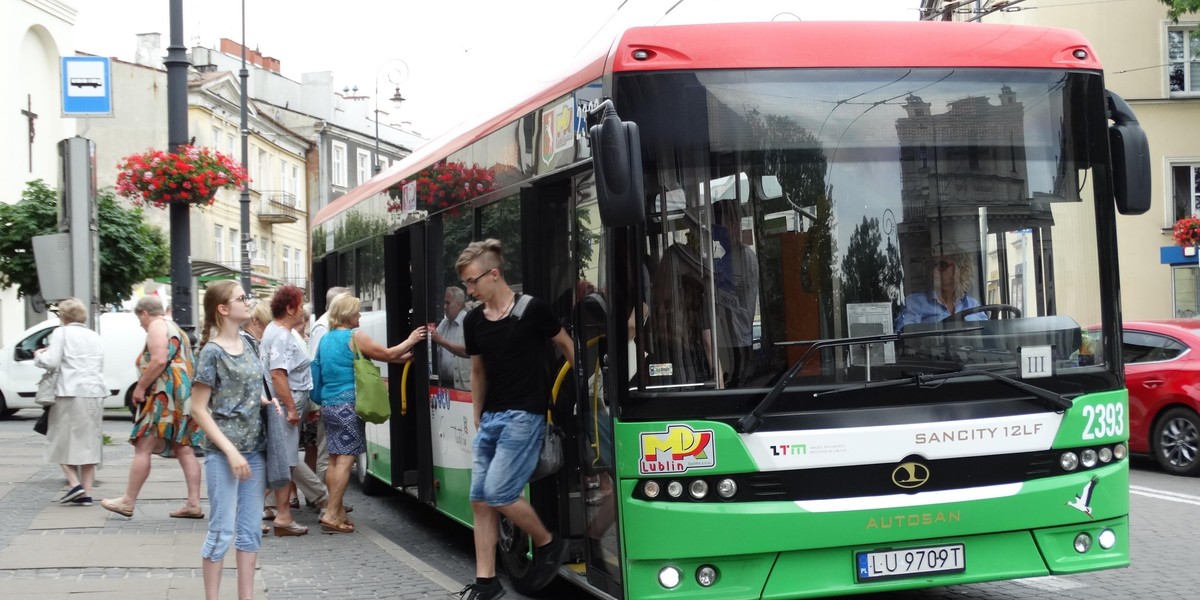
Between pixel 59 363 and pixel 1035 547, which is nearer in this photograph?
pixel 1035 547

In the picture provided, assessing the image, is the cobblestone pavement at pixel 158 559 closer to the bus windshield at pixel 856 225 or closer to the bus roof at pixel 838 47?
the bus windshield at pixel 856 225

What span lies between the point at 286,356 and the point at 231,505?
3.80 m

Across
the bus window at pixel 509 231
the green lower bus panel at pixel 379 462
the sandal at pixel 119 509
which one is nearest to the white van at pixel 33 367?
the green lower bus panel at pixel 379 462

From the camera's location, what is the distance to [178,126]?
1424 centimetres

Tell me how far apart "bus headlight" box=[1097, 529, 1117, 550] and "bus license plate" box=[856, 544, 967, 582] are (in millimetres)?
737

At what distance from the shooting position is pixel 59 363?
11.9 m

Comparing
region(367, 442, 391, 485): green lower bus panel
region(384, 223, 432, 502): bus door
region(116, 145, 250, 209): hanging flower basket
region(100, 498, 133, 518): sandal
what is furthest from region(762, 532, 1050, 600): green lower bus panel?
region(116, 145, 250, 209): hanging flower basket

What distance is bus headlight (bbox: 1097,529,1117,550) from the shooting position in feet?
20.7

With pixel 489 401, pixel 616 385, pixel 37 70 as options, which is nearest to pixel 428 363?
pixel 489 401

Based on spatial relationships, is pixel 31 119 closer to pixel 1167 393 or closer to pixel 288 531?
pixel 288 531

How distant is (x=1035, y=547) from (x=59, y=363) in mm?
8787

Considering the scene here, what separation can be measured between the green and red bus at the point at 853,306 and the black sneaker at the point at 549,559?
72 cm

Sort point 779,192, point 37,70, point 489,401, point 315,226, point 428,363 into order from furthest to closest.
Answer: point 37,70
point 315,226
point 428,363
point 489,401
point 779,192

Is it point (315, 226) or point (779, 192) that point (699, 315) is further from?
point (315, 226)
